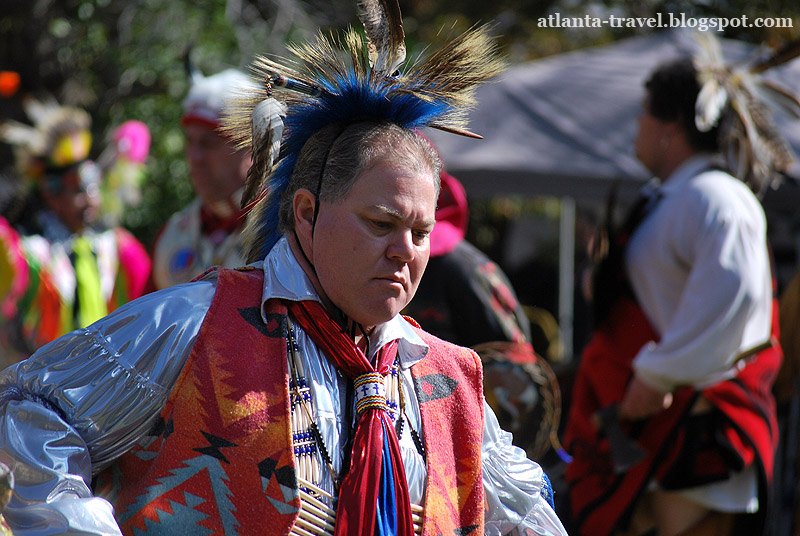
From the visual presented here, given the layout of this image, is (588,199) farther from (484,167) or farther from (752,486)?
(752,486)

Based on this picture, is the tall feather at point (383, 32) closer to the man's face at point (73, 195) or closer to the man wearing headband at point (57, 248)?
the man wearing headband at point (57, 248)

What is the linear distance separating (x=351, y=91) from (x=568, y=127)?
169 inches

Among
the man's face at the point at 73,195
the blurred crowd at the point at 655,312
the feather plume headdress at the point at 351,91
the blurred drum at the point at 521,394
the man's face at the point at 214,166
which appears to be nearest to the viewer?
the feather plume headdress at the point at 351,91

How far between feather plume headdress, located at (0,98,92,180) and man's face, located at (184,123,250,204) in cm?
221

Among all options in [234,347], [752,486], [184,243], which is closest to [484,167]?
[184,243]

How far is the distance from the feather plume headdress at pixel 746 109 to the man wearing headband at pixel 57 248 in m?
2.92

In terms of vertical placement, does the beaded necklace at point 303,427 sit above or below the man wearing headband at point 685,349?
above

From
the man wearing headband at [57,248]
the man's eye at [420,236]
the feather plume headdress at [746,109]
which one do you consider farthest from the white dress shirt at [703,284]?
the man wearing headband at [57,248]

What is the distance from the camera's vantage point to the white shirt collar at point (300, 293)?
1.75 metres

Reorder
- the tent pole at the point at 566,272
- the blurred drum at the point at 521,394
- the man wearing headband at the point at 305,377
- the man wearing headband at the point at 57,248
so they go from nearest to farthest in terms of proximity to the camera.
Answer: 1. the man wearing headband at the point at 305,377
2. the blurred drum at the point at 521,394
3. the man wearing headband at the point at 57,248
4. the tent pole at the point at 566,272

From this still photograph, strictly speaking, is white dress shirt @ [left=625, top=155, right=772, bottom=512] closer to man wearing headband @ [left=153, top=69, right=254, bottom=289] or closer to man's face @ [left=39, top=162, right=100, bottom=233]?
man wearing headband @ [left=153, top=69, right=254, bottom=289]

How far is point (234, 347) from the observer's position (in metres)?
1.67

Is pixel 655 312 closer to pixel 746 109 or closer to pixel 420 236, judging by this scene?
pixel 746 109

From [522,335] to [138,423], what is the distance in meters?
2.02
